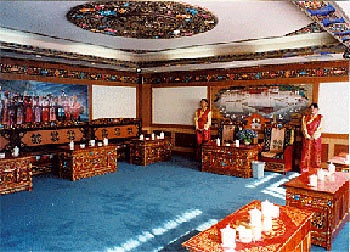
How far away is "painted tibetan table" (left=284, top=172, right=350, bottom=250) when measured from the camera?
436cm

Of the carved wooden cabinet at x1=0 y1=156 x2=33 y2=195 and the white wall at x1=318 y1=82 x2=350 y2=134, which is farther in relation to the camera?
the white wall at x1=318 y1=82 x2=350 y2=134

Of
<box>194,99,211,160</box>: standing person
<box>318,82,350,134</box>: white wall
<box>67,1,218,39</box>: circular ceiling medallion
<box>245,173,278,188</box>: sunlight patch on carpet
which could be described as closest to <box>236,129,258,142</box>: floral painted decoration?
<box>194,99,211,160</box>: standing person

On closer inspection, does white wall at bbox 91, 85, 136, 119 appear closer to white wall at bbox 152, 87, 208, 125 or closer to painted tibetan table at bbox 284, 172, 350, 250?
white wall at bbox 152, 87, 208, 125

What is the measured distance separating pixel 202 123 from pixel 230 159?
218cm

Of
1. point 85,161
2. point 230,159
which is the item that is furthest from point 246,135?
point 85,161

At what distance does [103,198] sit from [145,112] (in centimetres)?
604

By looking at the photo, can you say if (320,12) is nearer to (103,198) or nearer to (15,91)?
(103,198)

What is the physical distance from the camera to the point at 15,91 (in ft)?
28.3

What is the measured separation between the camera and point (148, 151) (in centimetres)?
988

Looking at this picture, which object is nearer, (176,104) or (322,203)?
(322,203)

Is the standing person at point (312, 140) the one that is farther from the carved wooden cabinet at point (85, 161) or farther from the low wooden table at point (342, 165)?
the carved wooden cabinet at point (85, 161)

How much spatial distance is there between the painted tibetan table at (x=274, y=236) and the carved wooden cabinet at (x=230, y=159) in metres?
4.46

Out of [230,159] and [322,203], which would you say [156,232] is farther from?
[230,159]

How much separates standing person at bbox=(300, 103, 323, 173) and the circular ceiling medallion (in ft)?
12.9
